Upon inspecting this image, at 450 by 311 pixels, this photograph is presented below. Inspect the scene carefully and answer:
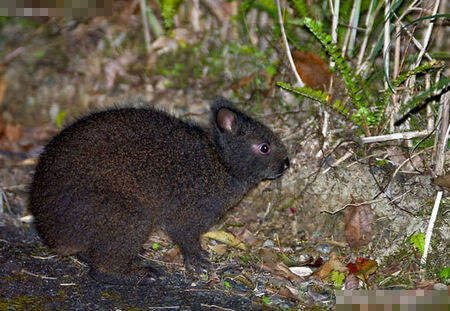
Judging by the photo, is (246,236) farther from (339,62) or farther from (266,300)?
(339,62)

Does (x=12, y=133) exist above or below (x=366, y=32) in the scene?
below

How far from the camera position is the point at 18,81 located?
9.58 metres

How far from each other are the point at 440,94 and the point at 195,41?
459cm

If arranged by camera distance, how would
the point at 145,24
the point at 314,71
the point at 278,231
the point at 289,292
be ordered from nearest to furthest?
1. the point at 289,292
2. the point at 278,231
3. the point at 314,71
4. the point at 145,24

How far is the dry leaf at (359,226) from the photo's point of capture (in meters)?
6.16

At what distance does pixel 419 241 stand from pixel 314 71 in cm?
270

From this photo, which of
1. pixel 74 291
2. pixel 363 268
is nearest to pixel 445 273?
pixel 363 268

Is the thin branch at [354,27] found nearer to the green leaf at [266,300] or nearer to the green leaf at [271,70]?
the green leaf at [271,70]

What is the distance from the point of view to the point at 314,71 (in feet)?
23.9

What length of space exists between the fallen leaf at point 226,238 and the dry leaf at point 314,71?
224 cm

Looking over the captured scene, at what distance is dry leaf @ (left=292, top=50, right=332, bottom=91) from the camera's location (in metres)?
7.23

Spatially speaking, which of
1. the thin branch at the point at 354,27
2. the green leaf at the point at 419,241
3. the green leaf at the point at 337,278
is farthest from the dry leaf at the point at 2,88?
the green leaf at the point at 419,241

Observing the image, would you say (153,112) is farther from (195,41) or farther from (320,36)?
(195,41)

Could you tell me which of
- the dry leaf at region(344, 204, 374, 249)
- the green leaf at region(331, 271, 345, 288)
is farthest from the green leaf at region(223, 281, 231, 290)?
the dry leaf at region(344, 204, 374, 249)
